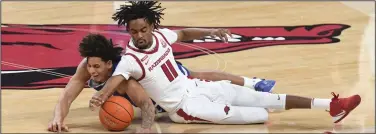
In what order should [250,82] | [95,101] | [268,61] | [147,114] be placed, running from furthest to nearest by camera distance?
1. [268,61]
2. [250,82]
3. [147,114]
4. [95,101]

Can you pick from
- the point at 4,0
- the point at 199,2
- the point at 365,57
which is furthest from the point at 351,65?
the point at 4,0

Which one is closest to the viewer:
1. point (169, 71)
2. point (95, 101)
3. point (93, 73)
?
point (95, 101)

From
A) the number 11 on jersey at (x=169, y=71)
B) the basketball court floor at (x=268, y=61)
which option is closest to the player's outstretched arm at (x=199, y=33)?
the number 11 on jersey at (x=169, y=71)

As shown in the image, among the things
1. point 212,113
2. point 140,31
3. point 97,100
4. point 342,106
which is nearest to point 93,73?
point 97,100

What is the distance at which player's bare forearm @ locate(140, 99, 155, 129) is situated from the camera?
17.9ft

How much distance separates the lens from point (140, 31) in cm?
555

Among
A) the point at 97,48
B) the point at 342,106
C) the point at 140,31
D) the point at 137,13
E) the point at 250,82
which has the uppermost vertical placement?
the point at 137,13

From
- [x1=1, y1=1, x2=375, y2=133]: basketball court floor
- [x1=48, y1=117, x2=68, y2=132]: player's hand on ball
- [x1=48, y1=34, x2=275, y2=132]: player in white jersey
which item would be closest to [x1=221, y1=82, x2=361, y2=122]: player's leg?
[x1=1, y1=1, x2=375, y2=133]: basketball court floor

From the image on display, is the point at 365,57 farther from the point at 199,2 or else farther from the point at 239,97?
the point at 199,2

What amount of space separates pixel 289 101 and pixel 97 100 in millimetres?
1280

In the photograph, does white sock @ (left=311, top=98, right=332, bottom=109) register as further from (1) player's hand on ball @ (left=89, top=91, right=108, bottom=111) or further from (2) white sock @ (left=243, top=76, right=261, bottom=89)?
(1) player's hand on ball @ (left=89, top=91, right=108, bottom=111)

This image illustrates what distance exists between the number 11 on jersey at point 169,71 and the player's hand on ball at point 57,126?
28.9 inches

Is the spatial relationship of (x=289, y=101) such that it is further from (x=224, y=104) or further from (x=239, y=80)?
(x=239, y=80)

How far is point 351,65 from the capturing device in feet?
24.2
